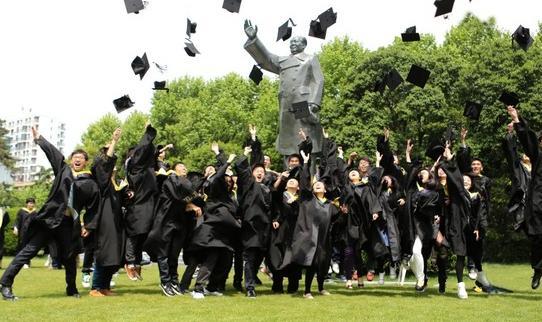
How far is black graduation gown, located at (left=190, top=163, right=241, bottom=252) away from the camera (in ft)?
29.0

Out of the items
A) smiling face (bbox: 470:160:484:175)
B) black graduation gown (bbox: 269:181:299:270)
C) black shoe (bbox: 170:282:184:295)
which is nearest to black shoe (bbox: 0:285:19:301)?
black shoe (bbox: 170:282:184:295)

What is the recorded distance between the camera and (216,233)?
8.91m

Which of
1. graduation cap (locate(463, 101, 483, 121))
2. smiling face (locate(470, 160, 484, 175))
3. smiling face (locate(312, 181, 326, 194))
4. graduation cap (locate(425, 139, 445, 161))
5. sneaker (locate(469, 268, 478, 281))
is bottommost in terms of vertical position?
sneaker (locate(469, 268, 478, 281))

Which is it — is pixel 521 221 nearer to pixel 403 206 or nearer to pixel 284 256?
pixel 403 206

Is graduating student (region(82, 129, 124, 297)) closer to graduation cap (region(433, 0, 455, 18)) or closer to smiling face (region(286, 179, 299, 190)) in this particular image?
smiling face (region(286, 179, 299, 190))

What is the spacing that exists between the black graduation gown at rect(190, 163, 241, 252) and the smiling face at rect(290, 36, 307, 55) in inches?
183

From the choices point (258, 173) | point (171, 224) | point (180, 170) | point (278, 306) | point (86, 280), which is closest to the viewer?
point (278, 306)

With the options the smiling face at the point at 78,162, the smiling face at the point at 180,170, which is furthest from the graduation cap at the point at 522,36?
the smiling face at the point at 78,162

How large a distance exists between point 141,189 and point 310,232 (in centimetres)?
245

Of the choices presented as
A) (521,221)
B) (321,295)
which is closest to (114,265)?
(321,295)

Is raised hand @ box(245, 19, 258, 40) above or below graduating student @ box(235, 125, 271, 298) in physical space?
above

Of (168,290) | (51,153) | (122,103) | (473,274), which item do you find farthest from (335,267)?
(51,153)

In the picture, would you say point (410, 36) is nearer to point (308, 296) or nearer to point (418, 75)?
point (418, 75)

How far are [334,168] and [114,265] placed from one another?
14.6 ft
